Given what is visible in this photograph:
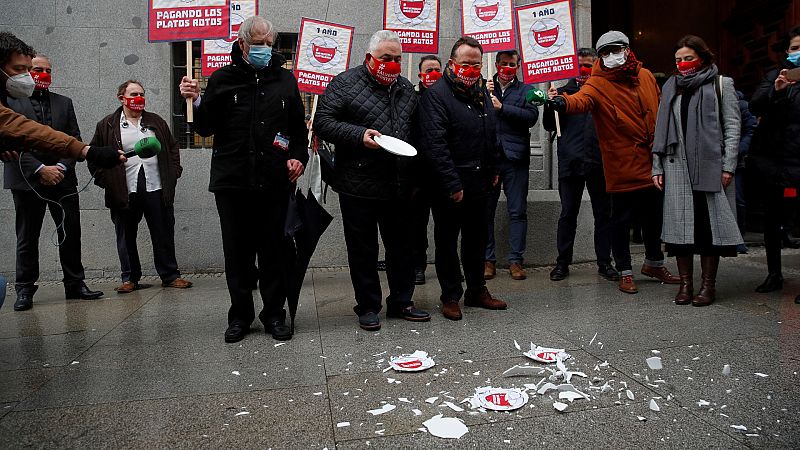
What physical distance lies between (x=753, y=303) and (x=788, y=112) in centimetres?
167

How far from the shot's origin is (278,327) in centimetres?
420

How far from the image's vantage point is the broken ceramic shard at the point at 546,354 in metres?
3.47

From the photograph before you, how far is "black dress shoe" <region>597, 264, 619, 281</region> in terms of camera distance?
619 centimetres

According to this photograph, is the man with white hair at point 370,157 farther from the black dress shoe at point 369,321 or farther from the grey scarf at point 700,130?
the grey scarf at point 700,130

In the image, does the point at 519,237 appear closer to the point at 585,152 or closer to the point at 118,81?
the point at 585,152

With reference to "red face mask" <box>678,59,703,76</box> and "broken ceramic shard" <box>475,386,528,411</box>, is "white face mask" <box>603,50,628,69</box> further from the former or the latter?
"broken ceramic shard" <box>475,386,528,411</box>

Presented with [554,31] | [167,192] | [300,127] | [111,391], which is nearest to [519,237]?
[554,31]

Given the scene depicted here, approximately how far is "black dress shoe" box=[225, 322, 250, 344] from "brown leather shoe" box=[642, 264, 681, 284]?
12.7 ft

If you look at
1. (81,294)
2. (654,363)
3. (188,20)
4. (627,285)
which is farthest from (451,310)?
(81,294)

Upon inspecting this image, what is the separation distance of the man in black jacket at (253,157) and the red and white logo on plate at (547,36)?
3.24m

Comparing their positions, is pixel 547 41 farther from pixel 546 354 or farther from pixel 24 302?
pixel 24 302

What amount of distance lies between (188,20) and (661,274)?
4.95 metres

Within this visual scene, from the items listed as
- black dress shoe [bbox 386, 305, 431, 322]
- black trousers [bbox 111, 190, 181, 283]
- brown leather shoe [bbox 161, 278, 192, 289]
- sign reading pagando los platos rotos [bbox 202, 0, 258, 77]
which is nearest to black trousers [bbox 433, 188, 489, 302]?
black dress shoe [bbox 386, 305, 431, 322]

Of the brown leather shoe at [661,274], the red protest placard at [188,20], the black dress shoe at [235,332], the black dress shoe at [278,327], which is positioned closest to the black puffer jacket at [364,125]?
the black dress shoe at [278,327]
